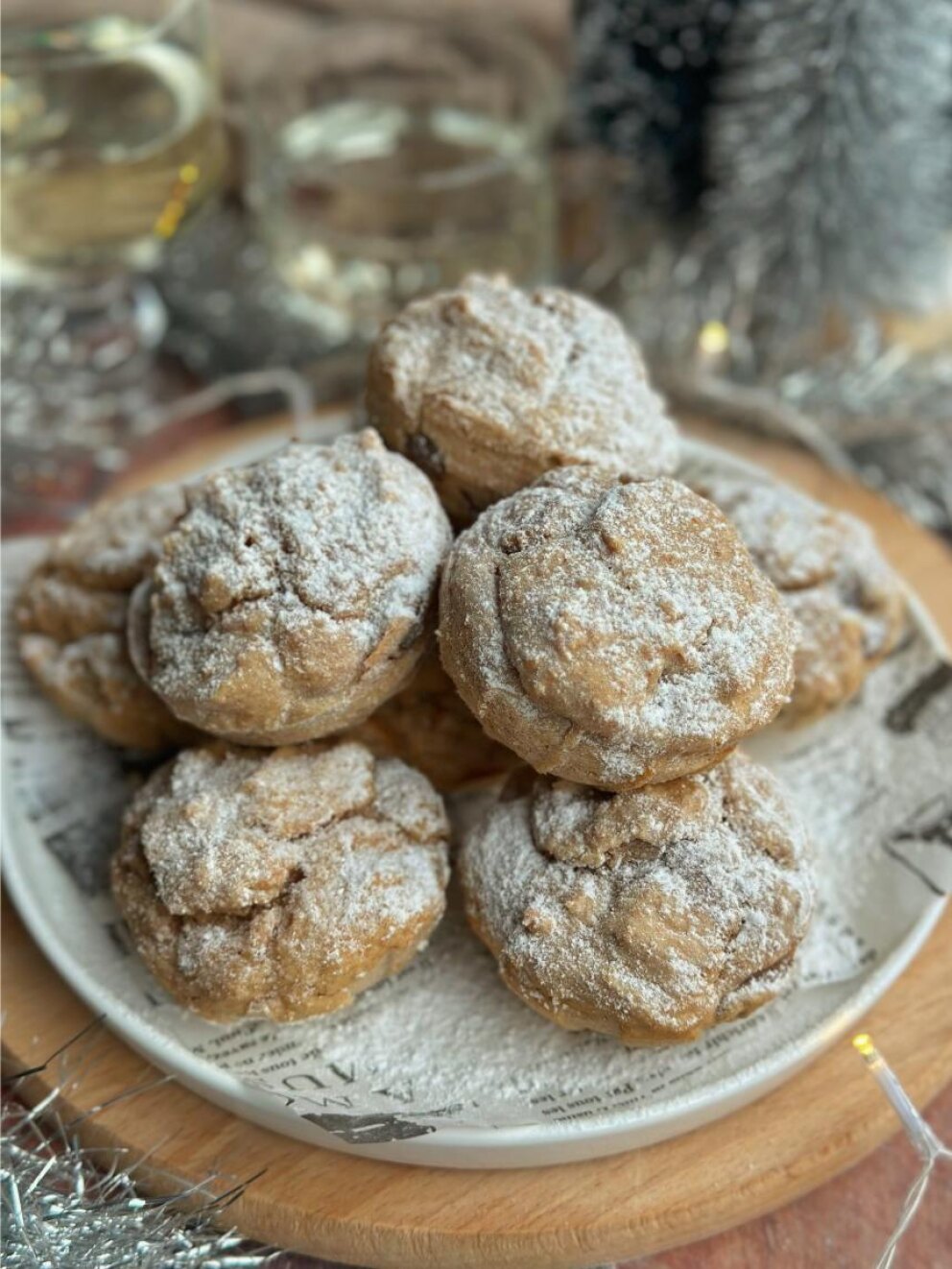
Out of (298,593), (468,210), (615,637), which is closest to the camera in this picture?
(615,637)

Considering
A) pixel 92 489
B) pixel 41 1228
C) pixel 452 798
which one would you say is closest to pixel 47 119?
pixel 92 489

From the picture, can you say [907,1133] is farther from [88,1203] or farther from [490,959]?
[88,1203]

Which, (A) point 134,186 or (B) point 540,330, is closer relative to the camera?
(B) point 540,330

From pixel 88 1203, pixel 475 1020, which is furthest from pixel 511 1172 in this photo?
pixel 88 1203

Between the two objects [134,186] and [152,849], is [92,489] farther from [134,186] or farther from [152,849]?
[152,849]

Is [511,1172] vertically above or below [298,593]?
below
